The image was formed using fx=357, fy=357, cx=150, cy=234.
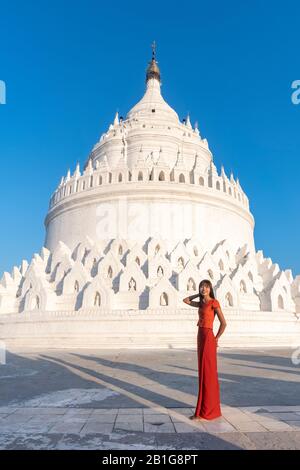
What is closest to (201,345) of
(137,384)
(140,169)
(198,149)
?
(137,384)

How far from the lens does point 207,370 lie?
497cm

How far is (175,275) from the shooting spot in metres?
20.0

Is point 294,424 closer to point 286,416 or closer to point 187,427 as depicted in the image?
point 286,416

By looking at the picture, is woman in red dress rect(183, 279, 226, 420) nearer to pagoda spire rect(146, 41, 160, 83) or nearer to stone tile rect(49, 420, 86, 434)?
stone tile rect(49, 420, 86, 434)

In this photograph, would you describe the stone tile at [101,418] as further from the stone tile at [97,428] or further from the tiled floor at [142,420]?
the stone tile at [97,428]

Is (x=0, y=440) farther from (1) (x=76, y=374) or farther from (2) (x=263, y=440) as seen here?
(1) (x=76, y=374)

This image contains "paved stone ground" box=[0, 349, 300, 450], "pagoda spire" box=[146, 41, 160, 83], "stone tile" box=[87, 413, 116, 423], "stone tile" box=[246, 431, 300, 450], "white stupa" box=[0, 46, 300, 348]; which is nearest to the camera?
"stone tile" box=[246, 431, 300, 450]

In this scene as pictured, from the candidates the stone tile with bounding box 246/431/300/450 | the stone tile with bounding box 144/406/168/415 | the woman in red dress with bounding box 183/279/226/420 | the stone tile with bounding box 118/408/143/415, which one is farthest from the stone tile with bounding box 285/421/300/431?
the stone tile with bounding box 118/408/143/415

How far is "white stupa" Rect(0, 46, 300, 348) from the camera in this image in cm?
1794

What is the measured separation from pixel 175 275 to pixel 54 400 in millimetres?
14151

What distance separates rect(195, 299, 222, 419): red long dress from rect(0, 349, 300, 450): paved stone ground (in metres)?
0.17

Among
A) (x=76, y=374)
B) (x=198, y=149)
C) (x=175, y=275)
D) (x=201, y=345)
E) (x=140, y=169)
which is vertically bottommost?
(x=76, y=374)

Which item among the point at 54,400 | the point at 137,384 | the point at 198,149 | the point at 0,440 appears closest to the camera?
the point at 0,440

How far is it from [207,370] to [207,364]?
0.26ft
